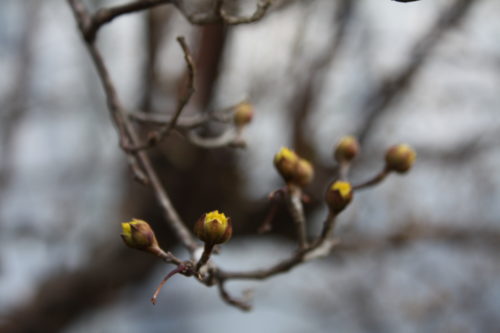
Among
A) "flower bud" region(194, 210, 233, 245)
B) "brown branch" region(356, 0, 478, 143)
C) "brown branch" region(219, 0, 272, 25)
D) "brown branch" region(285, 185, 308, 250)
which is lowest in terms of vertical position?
"brown branch" region(356, 0, 478, 143)

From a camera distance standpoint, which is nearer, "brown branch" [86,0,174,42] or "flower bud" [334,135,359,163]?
"brown branch" [86,0,174,42]

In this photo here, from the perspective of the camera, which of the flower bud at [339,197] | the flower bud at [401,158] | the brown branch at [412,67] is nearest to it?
the flower bud at [339,197]

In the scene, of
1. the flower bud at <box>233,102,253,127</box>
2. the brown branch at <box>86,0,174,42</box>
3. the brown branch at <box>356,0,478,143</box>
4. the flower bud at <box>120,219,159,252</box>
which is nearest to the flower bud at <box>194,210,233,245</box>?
the flower bud at <box>120,219,159,252</box>

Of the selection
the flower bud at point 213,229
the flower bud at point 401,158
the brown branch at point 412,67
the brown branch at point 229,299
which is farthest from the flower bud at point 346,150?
the brown branch at point 412,67

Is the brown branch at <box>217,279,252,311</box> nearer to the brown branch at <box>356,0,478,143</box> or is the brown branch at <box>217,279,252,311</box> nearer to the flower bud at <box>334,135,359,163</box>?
the flower bud at <box>334,135,359,163</box>

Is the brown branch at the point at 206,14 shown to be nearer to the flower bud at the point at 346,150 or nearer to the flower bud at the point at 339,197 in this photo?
the flower bud at the point at 339,197

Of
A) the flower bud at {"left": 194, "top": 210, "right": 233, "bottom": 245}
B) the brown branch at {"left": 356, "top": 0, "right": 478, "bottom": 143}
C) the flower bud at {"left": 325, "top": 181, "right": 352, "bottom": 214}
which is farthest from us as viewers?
the brown branch at {"left": 356, "top": 0, "right": 478, "bottom": 143}

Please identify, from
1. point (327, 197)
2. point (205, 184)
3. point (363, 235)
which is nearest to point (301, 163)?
point (327, 197)
